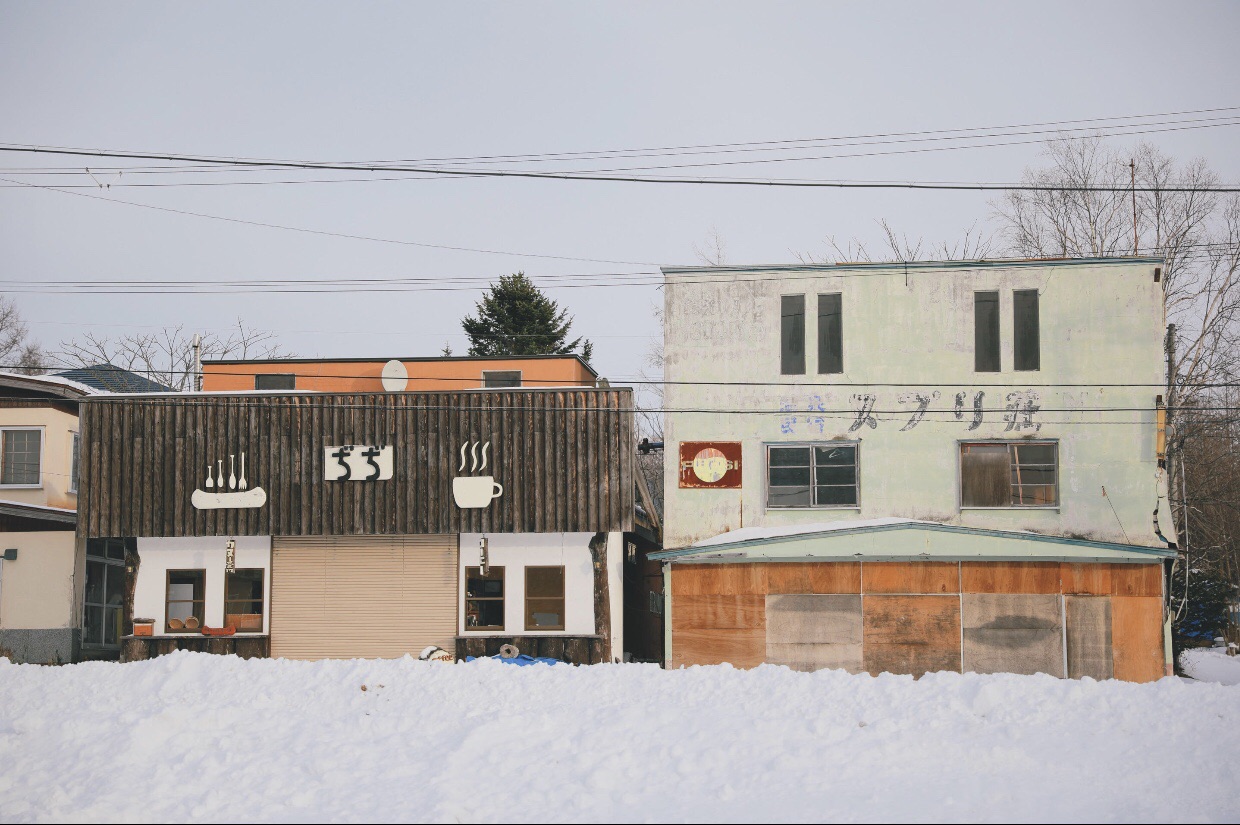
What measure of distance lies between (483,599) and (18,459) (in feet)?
48.1

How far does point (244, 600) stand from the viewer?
3116 cm

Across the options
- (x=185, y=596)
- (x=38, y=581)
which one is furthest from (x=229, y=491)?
(x=38, y=581)

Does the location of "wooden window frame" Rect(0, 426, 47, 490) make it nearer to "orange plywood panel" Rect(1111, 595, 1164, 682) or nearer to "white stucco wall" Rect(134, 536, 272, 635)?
"white stucco wall" Rect(134, 536, 272, 635)

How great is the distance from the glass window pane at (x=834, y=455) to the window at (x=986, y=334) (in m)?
3.69

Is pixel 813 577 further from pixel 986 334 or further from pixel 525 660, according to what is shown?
pixel 986 334

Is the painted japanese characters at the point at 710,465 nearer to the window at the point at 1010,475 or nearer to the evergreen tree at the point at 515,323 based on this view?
the window at the point at 1010,475

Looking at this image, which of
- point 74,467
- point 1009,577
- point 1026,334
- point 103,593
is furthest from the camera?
point 103,593

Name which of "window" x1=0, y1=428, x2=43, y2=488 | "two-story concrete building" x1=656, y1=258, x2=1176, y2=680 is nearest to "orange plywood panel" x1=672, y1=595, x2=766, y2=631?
"two-story concrete building" x1=656, y1=258, x2=1176, y2=680

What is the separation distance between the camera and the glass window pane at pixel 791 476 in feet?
96.5

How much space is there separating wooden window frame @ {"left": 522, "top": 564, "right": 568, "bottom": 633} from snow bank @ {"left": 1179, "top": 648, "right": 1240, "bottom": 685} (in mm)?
17173

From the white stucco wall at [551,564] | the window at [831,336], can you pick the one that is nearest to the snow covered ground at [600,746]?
the white stucco wall at [551,564]

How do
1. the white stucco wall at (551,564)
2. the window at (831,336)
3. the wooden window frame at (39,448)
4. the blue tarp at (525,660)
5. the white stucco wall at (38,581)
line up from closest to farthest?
the blue tarp at (525,660) < the window at (831,336) < the white stucco wall at (551,564) < the white stucco wall at (38,581) < the wooden window frame at (39,448)

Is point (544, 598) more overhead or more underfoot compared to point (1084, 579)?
more underfoot

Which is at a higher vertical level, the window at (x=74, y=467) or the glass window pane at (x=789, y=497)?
the window at (x=74, y=467)
